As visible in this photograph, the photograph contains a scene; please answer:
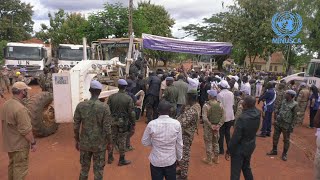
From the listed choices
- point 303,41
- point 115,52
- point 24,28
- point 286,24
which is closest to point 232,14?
point 286,24

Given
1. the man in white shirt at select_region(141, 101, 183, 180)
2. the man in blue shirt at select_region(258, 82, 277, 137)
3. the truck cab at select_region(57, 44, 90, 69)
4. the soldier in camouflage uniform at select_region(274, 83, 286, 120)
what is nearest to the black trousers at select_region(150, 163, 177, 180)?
the man in white shirt at select_region(141, 101, 183, 180)

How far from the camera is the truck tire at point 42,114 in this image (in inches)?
309

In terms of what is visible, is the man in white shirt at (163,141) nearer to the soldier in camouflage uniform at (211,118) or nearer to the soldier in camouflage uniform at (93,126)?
the soldier in camouflage uniform at (93,126)

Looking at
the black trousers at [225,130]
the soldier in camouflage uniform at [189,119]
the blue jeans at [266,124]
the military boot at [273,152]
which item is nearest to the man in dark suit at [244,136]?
the soldier in camouflage uniform at [189,119]

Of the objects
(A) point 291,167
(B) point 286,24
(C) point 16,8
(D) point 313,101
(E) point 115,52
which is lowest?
(A) point 291,167

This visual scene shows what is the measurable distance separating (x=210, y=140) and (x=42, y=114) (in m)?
4.28

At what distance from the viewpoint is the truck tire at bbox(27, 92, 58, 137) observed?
7836 mm

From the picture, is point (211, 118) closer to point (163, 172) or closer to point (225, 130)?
point (225, 130)

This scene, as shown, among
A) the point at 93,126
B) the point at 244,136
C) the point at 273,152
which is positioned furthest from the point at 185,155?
the point at 273,152

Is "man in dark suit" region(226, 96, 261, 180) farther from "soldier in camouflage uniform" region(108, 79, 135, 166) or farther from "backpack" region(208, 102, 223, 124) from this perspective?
"soldier in camouflage uniform" region(108, 79, 135, 166)

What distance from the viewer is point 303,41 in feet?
77.7

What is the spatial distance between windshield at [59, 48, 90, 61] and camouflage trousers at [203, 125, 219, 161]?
15035mm

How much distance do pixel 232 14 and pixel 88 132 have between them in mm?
19097

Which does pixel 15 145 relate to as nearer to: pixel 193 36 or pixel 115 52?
pixel 115 52
